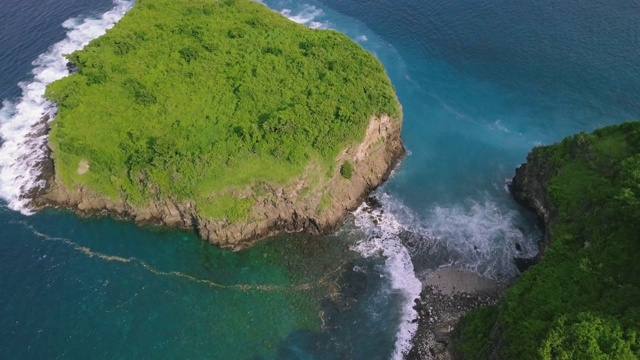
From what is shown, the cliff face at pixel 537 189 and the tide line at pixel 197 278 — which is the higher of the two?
the cliff face at pixel 537 189

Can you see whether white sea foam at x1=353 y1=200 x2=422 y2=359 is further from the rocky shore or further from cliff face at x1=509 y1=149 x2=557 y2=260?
cliff face at x1=509 y1=149 x2=557 y2=260

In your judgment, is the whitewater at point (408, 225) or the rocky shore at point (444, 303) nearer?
the rocky shore at point (444, 303)

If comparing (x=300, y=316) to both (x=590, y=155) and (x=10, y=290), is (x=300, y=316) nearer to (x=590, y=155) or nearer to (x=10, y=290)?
(x=10, y=290)

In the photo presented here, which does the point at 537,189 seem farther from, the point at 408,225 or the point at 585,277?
the point at 585,277

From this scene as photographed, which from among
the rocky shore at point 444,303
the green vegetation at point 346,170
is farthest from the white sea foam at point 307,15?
the rocky shore at point 444,303

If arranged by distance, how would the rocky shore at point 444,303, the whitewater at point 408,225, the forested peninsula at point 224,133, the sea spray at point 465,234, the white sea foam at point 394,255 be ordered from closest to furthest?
the rocky shore at point 444,303 → the white sea foam at point 394,255 → the whitewater at point 408,225 → the sea spray at point 465,234 → the forested peninsula at point 224,133

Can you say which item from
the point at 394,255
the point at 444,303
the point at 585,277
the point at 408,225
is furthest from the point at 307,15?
the point at 585,277

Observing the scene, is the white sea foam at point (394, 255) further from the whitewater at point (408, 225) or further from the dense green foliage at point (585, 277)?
the dense green foliage at point (585, 277)
